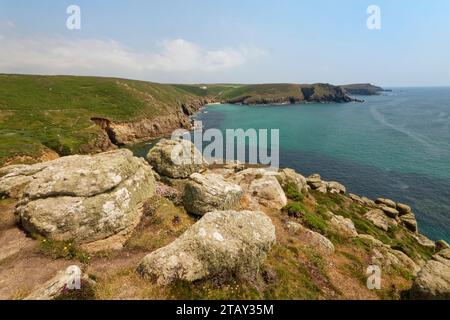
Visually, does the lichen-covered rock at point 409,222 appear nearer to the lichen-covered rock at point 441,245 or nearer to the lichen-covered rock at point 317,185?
the lichen-covered rock at point 441,245

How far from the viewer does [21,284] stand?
14.9 metres

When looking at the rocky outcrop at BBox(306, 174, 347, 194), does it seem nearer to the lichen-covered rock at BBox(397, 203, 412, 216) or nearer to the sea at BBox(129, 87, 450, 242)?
the sea at BBox(129, 87, 450, 242)

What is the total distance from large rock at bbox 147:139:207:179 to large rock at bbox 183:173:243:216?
723 cm

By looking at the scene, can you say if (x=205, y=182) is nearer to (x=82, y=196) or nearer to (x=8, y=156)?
(x=82, y=196)

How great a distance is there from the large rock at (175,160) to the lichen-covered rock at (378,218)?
32350 mm

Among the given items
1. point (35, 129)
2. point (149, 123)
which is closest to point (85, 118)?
point (35, 129)

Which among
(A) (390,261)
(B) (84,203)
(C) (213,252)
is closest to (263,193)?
(A) (390,261)

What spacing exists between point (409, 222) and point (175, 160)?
4455cm

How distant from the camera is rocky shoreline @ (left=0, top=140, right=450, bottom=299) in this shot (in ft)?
53.0

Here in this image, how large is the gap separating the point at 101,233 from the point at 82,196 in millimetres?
3304

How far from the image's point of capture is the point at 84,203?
65.4 feet

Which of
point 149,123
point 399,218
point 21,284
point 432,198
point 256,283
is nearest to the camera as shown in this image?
point 21,284

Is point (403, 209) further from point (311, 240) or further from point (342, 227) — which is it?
point (311, 240)

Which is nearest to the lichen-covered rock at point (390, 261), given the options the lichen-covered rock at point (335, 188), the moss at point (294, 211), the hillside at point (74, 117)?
the moss at point (294, 211)
